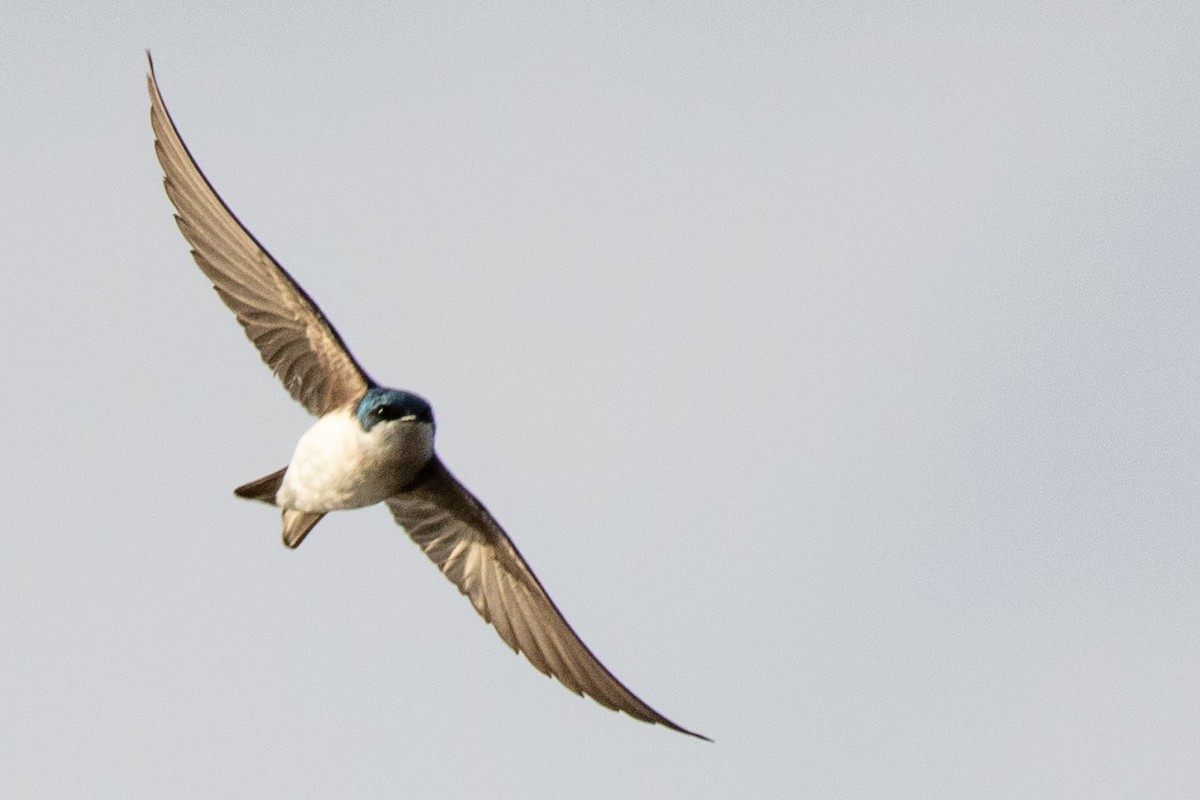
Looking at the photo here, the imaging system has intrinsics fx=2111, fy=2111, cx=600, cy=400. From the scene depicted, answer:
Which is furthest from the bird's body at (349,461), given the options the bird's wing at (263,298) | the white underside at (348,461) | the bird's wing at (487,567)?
the bird's wing at (487,567)

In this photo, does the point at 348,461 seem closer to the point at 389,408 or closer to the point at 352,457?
the point at 352,457

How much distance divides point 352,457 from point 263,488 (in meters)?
0.70

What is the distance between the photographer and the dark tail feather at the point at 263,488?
11.1 m

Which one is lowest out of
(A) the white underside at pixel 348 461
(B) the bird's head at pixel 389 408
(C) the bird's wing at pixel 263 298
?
(A) the white underside at pixel 348 461

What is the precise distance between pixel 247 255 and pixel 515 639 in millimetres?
2602

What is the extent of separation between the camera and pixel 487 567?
39.0ft

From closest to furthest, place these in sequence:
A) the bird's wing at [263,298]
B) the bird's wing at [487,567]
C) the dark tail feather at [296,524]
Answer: the bird's wing at [263,298]
the dark tail feather at [296,524]
the bird's wing at [487,567]

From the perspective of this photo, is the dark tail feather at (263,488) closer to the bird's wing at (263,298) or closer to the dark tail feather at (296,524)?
the dark tail feather at (296,524)

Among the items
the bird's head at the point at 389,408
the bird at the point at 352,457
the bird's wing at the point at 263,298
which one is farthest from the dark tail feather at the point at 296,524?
the bird's head at the point at 389,408

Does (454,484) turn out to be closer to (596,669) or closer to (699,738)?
(596,669)

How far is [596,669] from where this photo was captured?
1123 cm

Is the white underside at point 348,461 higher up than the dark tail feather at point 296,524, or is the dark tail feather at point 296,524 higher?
the white underside at point 348,461

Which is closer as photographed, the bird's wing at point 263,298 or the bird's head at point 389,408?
the bird's head at point 389,408

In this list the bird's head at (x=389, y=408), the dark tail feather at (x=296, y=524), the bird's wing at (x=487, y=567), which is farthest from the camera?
the bird's wing at (x=487, y=567)
